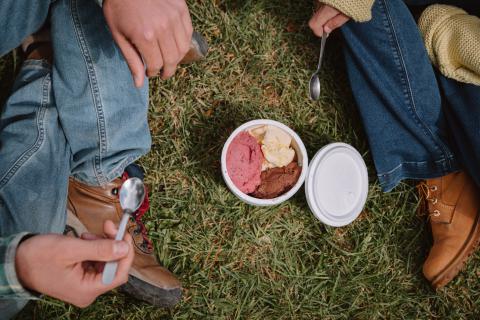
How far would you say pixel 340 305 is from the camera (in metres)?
1.68

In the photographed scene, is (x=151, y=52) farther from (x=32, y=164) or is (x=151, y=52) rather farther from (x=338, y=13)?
(x=338, y=13)

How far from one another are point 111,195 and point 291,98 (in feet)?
2.51

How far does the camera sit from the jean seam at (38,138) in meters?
1.27

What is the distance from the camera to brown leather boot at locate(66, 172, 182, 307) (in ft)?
4.89

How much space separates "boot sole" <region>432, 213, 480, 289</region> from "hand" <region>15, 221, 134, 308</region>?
118 centimetres

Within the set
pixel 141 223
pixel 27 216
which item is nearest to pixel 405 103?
pixel 141 223

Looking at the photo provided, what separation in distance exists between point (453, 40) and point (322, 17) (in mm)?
433

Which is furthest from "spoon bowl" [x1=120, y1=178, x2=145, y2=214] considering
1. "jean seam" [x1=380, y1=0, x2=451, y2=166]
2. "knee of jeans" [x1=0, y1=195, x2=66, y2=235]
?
"jean seam" [x1=380, y1=0, x2=451, y2=166]

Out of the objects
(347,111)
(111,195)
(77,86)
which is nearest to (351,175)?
(347,111)

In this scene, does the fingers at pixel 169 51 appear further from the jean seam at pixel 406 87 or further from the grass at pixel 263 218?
the jean seam at pixel 406 87

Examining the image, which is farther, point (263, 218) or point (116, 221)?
point (263, 218)

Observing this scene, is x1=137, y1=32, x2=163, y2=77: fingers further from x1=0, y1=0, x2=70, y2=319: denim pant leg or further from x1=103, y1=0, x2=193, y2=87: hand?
x1=0, y1=0, x2=70, y2=319: denim pant leg

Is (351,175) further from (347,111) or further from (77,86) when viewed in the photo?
(77,86)

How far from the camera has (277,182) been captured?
151 cm
